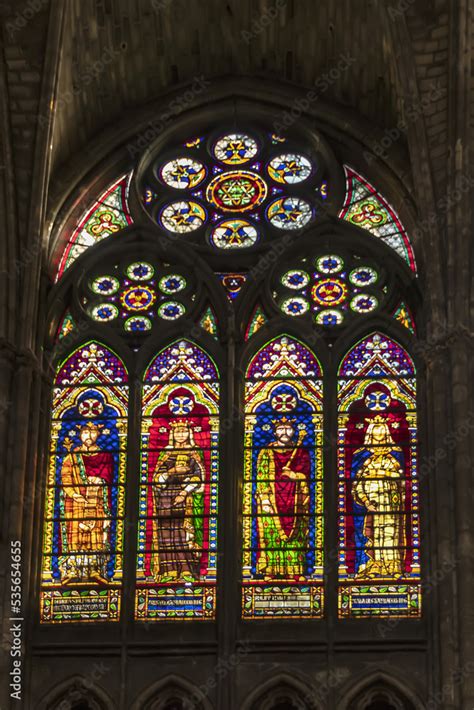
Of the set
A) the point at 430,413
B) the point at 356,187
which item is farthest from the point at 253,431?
the point at 356,187

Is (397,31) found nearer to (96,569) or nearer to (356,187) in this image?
(356,187)

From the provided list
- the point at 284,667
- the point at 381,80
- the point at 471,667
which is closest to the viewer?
the point at 471,667

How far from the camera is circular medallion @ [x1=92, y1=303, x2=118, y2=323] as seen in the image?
22953 mm

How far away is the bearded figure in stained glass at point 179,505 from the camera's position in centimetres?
2125

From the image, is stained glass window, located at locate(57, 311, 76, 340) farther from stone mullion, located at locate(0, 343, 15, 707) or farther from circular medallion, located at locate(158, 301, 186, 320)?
stone mullion, located at locate(0, 343, 15, 707)

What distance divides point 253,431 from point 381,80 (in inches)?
185

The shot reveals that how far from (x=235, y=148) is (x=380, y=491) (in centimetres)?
528

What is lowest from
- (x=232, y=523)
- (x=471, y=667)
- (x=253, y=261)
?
(x=471, y=667)

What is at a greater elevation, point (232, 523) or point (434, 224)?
point (434, 224)

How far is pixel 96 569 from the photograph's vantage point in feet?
69.9

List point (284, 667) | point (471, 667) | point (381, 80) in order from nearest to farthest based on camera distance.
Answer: point (471, 667) → point (284, 667) → point (381, 80)

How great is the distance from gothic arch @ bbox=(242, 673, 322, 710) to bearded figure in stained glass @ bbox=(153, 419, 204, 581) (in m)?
1.59

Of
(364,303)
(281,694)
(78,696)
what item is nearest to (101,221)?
(364,303)

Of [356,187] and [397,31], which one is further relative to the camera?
[356,187]
